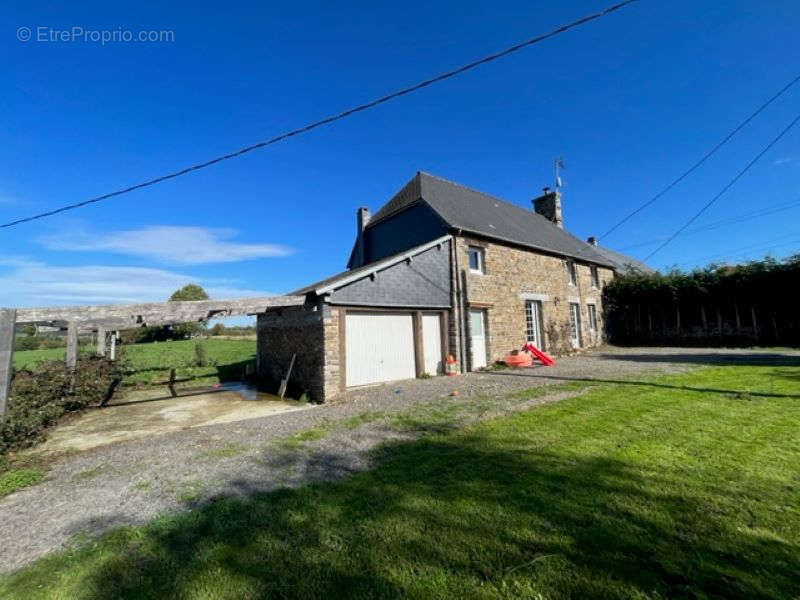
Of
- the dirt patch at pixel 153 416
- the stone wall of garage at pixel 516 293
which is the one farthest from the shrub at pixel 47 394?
the stone wall of garage at pixel 516 293

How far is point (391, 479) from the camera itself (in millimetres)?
3729

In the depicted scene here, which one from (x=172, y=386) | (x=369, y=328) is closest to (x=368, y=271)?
(x=369, y=328)

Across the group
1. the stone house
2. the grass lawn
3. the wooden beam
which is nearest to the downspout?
the stone house

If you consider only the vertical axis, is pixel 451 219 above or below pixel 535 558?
above

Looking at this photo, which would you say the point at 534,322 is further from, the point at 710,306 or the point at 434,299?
the point at 710,306

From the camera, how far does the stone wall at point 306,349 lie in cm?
883

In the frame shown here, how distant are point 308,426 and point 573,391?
5.34m

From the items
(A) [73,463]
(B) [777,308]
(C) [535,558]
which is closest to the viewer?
(C) [535,558]

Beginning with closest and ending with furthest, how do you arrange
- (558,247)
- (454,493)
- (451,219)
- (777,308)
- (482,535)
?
1. (482,535)
2. (454,493)
3. (451,219)
4. (777,308)
5. (558,247)

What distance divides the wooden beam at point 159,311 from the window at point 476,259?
6779 mm

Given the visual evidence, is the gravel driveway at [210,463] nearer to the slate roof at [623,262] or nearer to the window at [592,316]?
the window at [592,316]

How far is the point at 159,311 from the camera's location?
8250 mm

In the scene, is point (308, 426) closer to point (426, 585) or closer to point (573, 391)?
point (426, 585)

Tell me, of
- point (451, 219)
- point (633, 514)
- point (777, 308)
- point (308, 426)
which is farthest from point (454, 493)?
point (777, 308)
